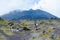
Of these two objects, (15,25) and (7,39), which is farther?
(15,25)

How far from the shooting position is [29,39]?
45.6 metres

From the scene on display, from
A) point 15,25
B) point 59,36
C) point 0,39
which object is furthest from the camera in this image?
point 15,25

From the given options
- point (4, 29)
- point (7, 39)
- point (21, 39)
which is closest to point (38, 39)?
point (21, 39)

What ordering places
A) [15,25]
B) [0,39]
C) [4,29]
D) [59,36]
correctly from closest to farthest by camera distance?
[0,39] < [59,36] < [4,29] < [15,25]

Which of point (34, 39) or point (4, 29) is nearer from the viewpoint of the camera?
point (34, 39)

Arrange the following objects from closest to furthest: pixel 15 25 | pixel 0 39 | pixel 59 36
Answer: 1. pixel 0 39
2. pixel 59 36
3. pixel 15 25

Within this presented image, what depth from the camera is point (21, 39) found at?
1790 inches

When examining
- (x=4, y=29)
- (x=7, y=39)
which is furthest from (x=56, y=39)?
(x=4, y=29)

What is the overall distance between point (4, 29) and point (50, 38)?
17.6m

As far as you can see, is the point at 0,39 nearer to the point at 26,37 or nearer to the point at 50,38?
the point at 26,37

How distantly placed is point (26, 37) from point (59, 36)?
322 inches

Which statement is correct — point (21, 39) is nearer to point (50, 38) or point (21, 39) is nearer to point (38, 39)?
point (38, 39)

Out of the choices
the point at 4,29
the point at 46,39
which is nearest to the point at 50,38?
the point at 46,39

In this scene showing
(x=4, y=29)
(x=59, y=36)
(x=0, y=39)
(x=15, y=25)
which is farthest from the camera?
(x=15, y=25)
